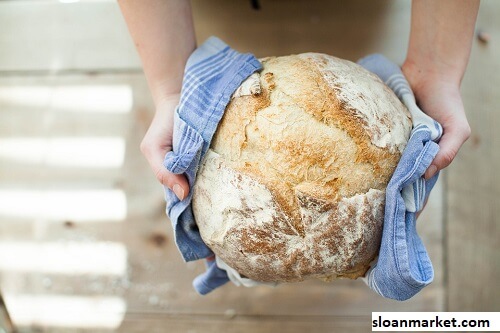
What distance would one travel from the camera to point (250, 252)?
35.1 inches

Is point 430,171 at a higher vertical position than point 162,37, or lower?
lower

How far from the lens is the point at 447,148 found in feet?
3.16

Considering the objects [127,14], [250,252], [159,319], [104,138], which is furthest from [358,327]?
[127,14]

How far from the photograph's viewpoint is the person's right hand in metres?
0.95

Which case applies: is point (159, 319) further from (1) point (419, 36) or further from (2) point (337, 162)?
(1) point (419, 36)

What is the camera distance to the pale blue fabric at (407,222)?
2.85ft

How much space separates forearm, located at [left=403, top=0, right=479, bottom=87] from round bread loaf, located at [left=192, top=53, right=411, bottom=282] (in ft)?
0.75

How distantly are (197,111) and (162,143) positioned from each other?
15 centimetres

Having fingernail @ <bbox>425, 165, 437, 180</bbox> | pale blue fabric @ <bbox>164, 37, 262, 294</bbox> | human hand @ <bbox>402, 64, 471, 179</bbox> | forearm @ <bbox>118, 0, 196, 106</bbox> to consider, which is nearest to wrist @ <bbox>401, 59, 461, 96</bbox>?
human hand @ <bbox>402, 64, 471, 179</bbox>

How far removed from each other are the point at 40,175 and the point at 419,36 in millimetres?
1093

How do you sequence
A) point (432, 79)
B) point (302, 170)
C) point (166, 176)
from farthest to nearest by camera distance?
point (432, 79) < point (166, 176) < point (302, 170)

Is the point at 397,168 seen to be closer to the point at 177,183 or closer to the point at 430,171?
the point at 430,171

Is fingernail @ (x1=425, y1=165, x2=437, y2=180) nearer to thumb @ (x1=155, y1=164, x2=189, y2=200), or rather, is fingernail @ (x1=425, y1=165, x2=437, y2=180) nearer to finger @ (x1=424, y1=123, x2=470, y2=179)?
finger @ (x1=424, y1=123, x2=470, y2=179)

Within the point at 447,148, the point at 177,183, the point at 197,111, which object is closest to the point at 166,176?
the point at 177,183
